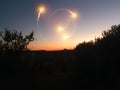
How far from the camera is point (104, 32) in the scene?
36.2 m

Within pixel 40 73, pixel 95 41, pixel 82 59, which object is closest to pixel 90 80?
pixel 82 59

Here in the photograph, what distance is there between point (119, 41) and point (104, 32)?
747 centimetres

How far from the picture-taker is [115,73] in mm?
26312

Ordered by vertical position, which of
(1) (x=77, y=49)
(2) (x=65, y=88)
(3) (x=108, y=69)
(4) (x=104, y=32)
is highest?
(4) (x=104, y=32)

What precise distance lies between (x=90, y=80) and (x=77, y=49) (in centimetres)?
674

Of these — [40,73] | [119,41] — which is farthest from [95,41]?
[40,73]

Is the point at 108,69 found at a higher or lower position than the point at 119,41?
lower

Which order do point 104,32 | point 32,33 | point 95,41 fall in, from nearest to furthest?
point 95,41
point 104,32
point 32,33

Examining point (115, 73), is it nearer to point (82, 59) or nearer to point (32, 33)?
point (82, 59)

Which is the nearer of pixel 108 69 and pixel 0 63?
pixel 108 69

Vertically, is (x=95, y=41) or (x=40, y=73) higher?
(x=95, y=41)

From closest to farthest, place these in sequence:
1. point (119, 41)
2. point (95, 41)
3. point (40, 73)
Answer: point (119, 41) → point (95, 41) → point (40, 73)

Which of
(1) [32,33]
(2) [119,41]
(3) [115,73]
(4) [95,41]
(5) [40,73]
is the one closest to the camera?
(3) [115,73]

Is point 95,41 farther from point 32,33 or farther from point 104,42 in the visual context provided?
point 32,33
